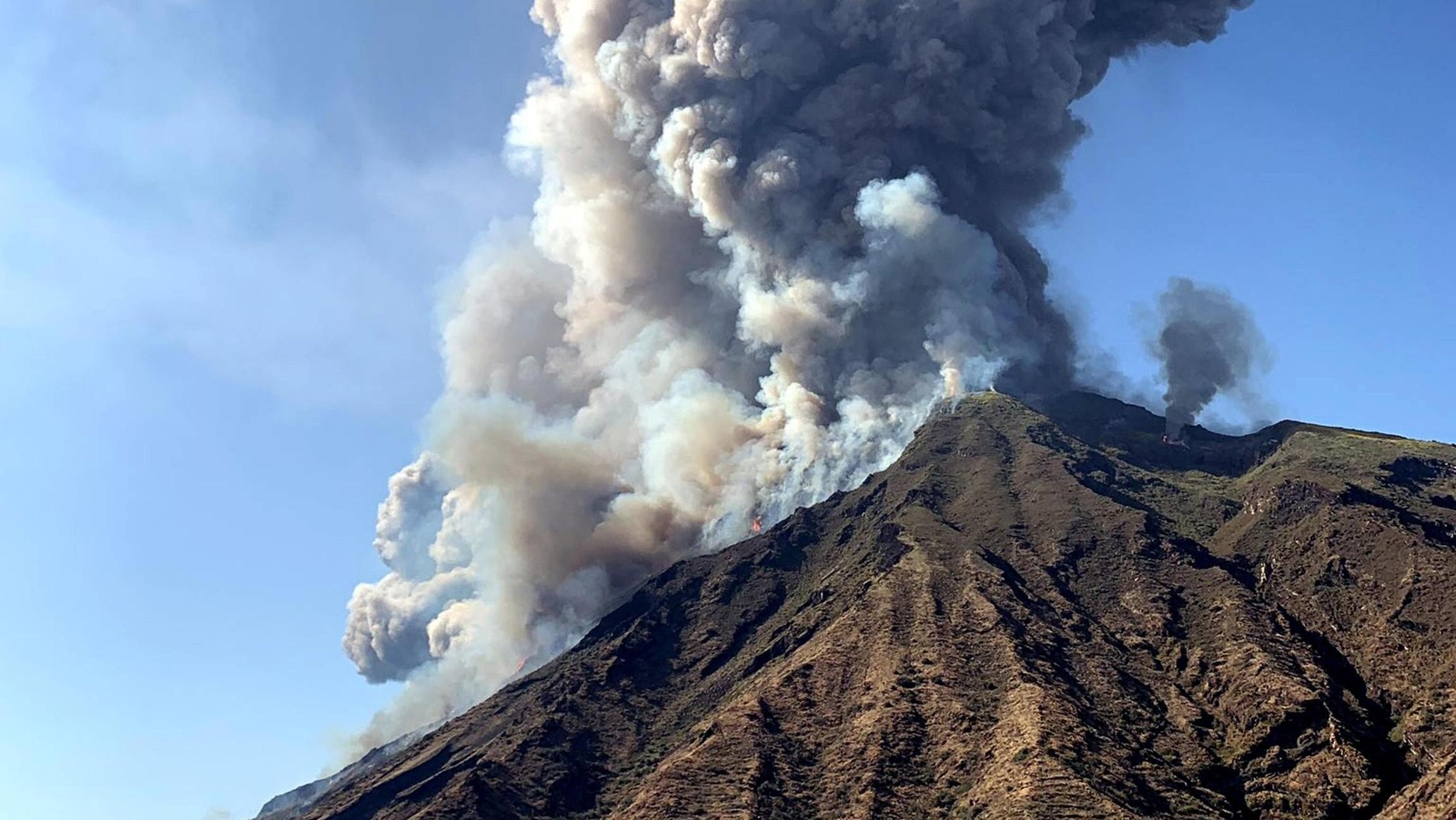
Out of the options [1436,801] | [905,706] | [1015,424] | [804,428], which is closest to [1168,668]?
[905,706]

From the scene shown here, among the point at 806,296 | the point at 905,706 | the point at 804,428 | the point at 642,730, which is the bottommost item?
the point at 905,706

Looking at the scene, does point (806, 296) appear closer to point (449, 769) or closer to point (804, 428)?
point (804, 428)

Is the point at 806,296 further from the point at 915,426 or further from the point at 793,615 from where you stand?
the point at 793,615

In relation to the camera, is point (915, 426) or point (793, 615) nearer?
point (793, 615)

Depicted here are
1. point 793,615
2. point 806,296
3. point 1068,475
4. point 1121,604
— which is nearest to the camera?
point 1121,604

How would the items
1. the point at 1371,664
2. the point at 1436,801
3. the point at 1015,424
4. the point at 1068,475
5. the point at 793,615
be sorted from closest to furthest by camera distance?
the point at 1436,801 → the point at 1371,664 → the point at 793,615 → the point at 1068,475 → the point at 1015,424

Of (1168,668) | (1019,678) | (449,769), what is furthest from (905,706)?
(449,769)

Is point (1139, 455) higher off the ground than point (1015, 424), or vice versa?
point (1015, 424)
